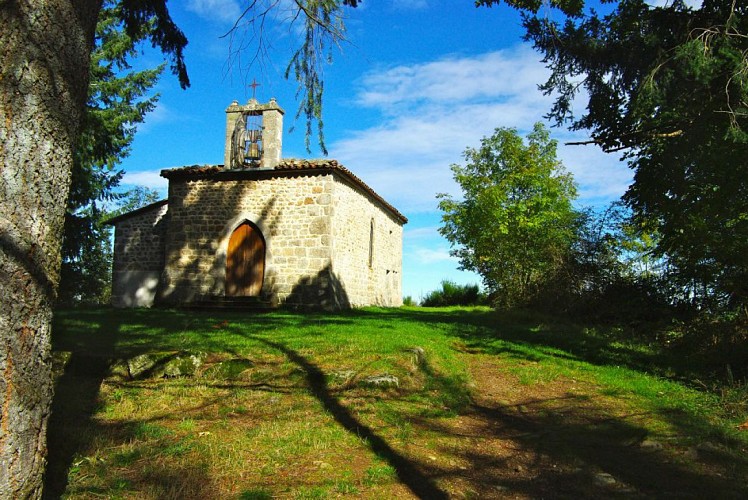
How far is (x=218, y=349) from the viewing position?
24.7 feet

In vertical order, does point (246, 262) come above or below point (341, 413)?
above

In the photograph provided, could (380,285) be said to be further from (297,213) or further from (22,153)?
(22,153)

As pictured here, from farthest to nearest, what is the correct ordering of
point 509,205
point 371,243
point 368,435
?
point 509,205 < point 371,243 < point 368,435

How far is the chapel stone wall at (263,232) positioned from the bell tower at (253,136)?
673 mm

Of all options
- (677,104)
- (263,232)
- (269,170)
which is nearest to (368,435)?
(677,104)

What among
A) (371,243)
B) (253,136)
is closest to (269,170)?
(253,136)

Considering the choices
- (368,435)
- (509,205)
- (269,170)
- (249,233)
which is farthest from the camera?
(509,205)

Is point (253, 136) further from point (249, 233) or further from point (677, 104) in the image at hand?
point (677, 104)

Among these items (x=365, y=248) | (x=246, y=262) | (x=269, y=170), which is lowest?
(x=246, y=262)

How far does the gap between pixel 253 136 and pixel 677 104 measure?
41.6ft

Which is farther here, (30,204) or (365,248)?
(365,248)

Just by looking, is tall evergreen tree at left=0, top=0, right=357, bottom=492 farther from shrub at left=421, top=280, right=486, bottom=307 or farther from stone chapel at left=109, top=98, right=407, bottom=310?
shrub at left=421, top=280, right=486, bottom=307

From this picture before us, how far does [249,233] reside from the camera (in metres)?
16.8

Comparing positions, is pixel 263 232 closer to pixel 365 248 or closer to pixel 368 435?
pixel 365 248
